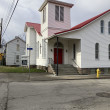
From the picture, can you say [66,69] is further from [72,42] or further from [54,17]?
[54,17]

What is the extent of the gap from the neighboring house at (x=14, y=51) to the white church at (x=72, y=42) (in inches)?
722

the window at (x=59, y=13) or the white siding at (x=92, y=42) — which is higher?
the window at (x=59, y=13)

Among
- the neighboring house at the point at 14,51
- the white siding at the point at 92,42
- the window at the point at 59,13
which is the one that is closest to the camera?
the white siding at the point at 92,42

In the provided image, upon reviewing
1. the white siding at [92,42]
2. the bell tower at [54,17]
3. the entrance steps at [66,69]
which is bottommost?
the entrance steps at [66,69]

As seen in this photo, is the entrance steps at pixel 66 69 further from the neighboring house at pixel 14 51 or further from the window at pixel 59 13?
the neighboring house at pixel 14 51

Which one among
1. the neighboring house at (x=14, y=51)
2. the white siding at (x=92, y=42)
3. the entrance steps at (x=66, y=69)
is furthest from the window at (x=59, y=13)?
the neighboring house at (x=14, y=51)

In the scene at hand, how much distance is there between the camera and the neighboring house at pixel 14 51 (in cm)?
3781

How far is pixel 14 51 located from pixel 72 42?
22.7 meters

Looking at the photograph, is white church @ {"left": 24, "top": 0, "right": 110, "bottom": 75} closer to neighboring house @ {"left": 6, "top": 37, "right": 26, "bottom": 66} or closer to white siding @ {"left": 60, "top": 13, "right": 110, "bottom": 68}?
white siding @ {"left": 60, "top": 13, "right": 110, "bottom": 68}

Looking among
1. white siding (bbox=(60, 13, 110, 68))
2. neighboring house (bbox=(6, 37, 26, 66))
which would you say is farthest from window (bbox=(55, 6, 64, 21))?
neighboring house (bbox=(6, 37, 26, 66))

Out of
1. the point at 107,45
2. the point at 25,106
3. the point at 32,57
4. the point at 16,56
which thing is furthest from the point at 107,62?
the point at 16,56

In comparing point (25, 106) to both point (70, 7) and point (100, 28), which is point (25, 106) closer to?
point (100, 28)

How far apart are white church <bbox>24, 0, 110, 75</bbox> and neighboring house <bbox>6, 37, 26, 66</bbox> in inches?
722

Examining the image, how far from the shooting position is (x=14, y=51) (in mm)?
38688
